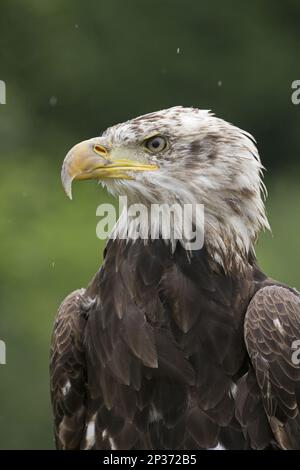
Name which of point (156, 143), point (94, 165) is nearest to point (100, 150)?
point (94, 165)

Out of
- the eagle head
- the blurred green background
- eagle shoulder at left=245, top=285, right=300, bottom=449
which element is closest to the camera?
eagle shoulder at left=245, top=285, right=300, bottom=449

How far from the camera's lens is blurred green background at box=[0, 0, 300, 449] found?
1336 centimetres

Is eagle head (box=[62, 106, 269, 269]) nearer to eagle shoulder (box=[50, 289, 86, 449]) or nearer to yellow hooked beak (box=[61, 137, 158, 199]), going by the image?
yellow hooked beak (box=[61, 137, 158, 199])

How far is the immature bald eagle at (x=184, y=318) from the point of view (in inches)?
265

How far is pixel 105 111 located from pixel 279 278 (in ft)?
18.7

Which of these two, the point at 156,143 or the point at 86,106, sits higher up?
the point at 86,106

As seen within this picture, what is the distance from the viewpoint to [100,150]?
6.87m

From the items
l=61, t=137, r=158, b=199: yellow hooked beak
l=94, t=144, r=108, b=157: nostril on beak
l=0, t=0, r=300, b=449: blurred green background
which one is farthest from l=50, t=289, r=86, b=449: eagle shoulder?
l=0, t=0, r=300, b=449: blurred green background

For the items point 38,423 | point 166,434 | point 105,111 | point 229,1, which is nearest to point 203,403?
point 166,434

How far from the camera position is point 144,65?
19.2m

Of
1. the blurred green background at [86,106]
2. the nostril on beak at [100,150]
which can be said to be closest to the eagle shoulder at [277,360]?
the nostril on beak at [100,150]

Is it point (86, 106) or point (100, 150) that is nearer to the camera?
point (100, 150)

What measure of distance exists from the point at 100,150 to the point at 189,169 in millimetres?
398

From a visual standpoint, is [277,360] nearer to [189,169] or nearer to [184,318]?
[184,318]
